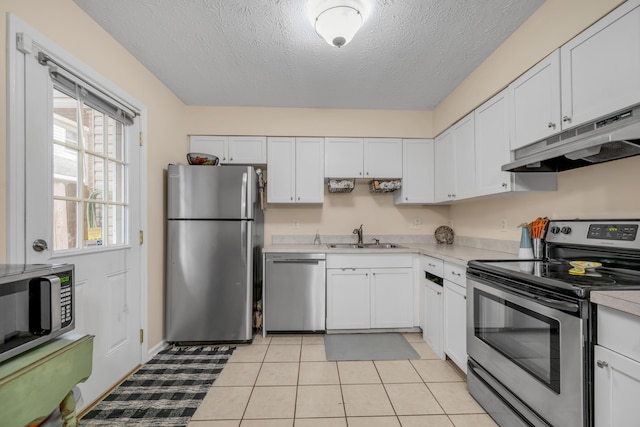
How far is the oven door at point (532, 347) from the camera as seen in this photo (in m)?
1.18

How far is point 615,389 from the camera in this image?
1.04m

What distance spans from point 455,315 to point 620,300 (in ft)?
4.29

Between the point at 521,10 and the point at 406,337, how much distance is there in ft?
9.13

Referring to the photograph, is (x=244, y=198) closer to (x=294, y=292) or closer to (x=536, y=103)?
(x=294, y=292)

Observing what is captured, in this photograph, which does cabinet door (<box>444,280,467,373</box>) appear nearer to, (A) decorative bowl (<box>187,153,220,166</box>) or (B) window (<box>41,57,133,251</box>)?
(A) decorative bowl (<box>187,153,220,166</box>)

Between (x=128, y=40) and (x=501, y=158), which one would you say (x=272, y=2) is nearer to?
(x=128, y=40)

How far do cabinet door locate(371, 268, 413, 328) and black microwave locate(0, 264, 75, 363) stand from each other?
2.43 metres

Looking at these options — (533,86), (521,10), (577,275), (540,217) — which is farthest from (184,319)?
(521,10)

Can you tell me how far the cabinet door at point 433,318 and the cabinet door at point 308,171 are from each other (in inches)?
58.3

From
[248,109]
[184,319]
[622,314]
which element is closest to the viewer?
[622,314]

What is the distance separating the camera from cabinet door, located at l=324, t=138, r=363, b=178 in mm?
3295

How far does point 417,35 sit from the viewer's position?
203 cm

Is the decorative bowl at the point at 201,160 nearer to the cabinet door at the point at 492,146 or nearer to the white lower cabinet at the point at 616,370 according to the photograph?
the cabinet door at the point at 492,146

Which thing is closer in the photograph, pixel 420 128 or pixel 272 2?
pixel 272 2
